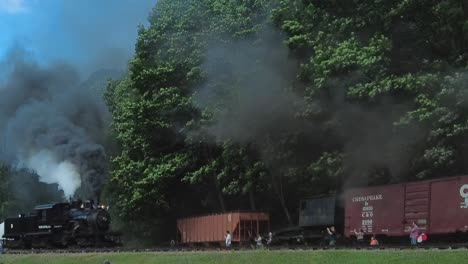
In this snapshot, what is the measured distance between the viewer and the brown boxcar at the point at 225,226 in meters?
29.5

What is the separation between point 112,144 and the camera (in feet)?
136

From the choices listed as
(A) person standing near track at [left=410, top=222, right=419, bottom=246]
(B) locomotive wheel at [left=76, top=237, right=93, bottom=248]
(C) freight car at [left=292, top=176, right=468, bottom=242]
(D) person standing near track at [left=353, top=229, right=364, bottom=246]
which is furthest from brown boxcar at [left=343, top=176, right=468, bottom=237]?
(B) locomotive wheel at [left=76, top=237, right=93, bottom=248]

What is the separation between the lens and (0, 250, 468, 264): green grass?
1477 cm

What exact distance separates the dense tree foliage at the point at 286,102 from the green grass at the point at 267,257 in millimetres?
5402

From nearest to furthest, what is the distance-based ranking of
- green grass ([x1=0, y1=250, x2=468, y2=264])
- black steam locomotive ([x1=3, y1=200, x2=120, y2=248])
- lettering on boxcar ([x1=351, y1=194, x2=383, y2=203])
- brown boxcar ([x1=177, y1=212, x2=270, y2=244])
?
green grass ([x1=0, y1=250, x2=468, y2=264]), lettering on boxcar ([x1=351, y1=194, x2=383, y2=203]), black steam locomotive ([x1=3, y1=200, x2=120, y2=248]), brown boxcar ([x1=177, y1=212, x2=270, y2=244])

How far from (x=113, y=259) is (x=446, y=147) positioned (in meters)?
12.2

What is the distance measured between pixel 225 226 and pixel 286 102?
8.47 m

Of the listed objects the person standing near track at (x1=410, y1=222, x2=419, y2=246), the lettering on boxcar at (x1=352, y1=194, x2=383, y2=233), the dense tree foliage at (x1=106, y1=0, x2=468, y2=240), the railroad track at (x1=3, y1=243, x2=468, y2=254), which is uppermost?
the dense tree foliage at (x1=106, y1=0, x2=468, y2=240)

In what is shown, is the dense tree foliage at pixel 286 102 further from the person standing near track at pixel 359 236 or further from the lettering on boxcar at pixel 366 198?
the person standing near track at pixel 359 236

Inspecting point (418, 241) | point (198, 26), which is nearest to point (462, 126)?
point (418, 241)

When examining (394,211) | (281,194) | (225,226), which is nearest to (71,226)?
(225,226)

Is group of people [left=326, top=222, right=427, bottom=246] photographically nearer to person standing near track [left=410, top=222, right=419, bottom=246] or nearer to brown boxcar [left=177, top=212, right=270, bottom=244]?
person standing near track [left=410, top=222, right=419, bottom=246]

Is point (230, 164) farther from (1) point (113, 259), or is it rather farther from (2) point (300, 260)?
(2) point (300, 260)

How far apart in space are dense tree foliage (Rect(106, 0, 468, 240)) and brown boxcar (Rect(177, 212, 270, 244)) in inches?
51.9
